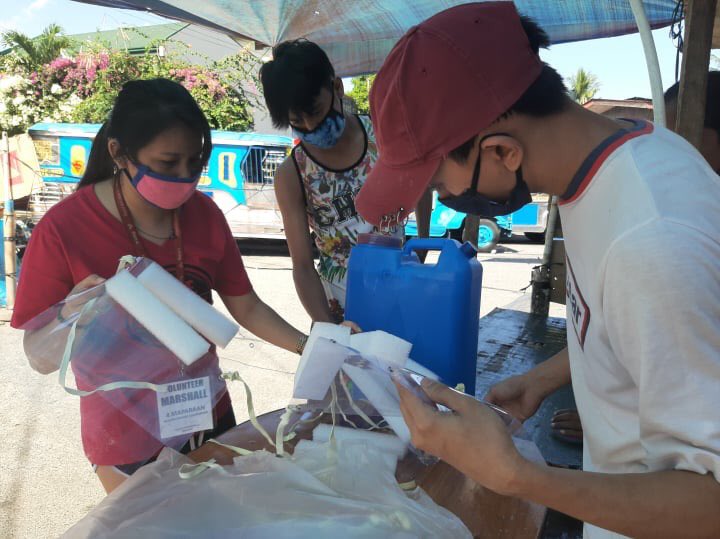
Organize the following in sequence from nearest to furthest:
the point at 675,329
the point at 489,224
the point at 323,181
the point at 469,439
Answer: the point at 675,329 < the point at 469,439 < the point at 323,181 < the point at 489,224

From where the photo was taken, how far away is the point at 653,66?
2.06 m

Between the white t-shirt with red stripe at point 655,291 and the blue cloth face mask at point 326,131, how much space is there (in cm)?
126

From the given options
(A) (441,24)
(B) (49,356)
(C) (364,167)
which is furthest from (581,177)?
(C) (364,167)

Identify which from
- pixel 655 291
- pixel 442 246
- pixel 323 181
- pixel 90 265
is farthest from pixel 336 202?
pixel 655 291

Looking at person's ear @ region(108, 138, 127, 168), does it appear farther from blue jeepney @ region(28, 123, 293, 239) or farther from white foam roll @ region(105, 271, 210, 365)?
blue jeepney @ region(28, 123, 293, 239)

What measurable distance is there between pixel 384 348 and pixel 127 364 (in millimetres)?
524

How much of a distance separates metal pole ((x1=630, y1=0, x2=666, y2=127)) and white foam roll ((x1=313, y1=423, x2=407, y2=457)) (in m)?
1.62

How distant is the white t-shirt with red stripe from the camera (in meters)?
0.56

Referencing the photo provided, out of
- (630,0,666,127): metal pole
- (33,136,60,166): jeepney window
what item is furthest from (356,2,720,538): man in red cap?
(33,136,60,166): jeepney window

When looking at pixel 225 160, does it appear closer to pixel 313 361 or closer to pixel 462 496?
pixel 313 361

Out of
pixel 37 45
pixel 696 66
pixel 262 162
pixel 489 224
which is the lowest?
pixel 489 224

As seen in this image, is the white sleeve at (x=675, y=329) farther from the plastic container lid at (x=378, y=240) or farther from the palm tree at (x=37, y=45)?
the palm tree at (x=37, y=45)

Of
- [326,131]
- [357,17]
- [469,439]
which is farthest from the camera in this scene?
[357,17]

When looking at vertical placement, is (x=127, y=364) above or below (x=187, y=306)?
below
